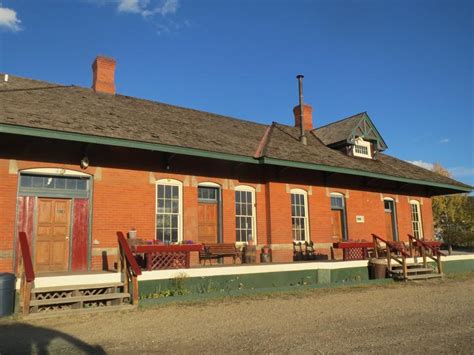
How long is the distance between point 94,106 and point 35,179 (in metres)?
3.64

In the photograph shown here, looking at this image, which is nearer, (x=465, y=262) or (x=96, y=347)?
(x=96, y=347)

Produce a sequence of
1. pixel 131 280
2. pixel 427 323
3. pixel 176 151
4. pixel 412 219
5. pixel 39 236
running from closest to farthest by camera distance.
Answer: pixel 427 323
pixel 131 280
pixel 39 236
pixel 176 151
pixel 412 219

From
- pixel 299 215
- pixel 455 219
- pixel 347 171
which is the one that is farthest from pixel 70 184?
pixel 455 219

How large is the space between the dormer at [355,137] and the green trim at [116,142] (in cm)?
681

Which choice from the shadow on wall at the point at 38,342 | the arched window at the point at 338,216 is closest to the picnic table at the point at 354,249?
the arched window at the point at 338,216

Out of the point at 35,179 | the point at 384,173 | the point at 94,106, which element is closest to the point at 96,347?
the point at 35,179

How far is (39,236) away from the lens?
11.1 metres

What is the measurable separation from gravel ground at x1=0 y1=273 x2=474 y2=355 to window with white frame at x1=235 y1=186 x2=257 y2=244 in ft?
14.1

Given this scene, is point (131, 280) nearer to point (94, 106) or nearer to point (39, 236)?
point (39, 236)

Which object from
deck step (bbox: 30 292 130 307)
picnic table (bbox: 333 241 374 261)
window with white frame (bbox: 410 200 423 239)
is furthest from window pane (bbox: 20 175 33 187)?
window with white frame (bbox: 410 200 423 239)

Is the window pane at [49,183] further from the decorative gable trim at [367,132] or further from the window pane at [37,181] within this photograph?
the decorative gable trim at [367,132]

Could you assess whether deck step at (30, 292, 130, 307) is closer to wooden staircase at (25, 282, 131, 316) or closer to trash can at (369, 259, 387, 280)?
wooden staircase at (25, 282, 131, 316)

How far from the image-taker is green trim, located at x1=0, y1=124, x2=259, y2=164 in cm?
1009

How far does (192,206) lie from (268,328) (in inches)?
267
